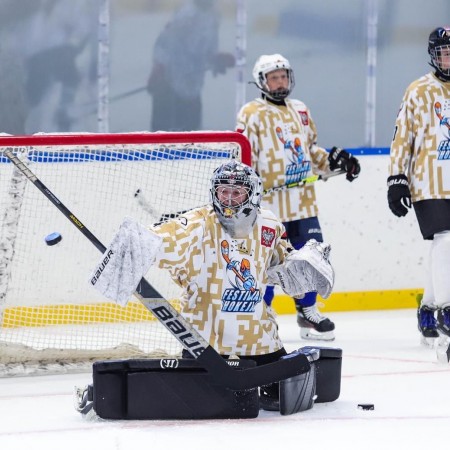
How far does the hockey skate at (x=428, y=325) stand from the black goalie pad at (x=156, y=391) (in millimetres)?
1742

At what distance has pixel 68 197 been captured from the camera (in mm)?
5199

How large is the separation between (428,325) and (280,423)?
5.57 ft

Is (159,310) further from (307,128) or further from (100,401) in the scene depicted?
(307,128)

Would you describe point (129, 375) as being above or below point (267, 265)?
below

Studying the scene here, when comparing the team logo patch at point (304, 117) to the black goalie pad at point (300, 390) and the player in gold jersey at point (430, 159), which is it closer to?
the player in gold jersey at point (430, 159)

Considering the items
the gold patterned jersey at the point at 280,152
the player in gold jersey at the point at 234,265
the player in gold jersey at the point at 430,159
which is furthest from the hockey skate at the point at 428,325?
the player in gold jersey at the point at 234,265

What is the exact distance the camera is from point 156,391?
400 cm

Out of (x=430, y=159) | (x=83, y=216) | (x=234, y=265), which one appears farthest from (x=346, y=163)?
(x=234, y=265)

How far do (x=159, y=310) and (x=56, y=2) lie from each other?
10.1 feet

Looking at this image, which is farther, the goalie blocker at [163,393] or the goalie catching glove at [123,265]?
the goalie blocker at [163,393]

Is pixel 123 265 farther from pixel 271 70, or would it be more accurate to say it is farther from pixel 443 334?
pixel 271 70

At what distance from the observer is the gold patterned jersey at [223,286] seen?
163 inches

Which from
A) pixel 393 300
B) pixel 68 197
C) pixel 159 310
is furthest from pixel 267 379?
pixel 393 300

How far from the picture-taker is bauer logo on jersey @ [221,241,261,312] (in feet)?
13.6
